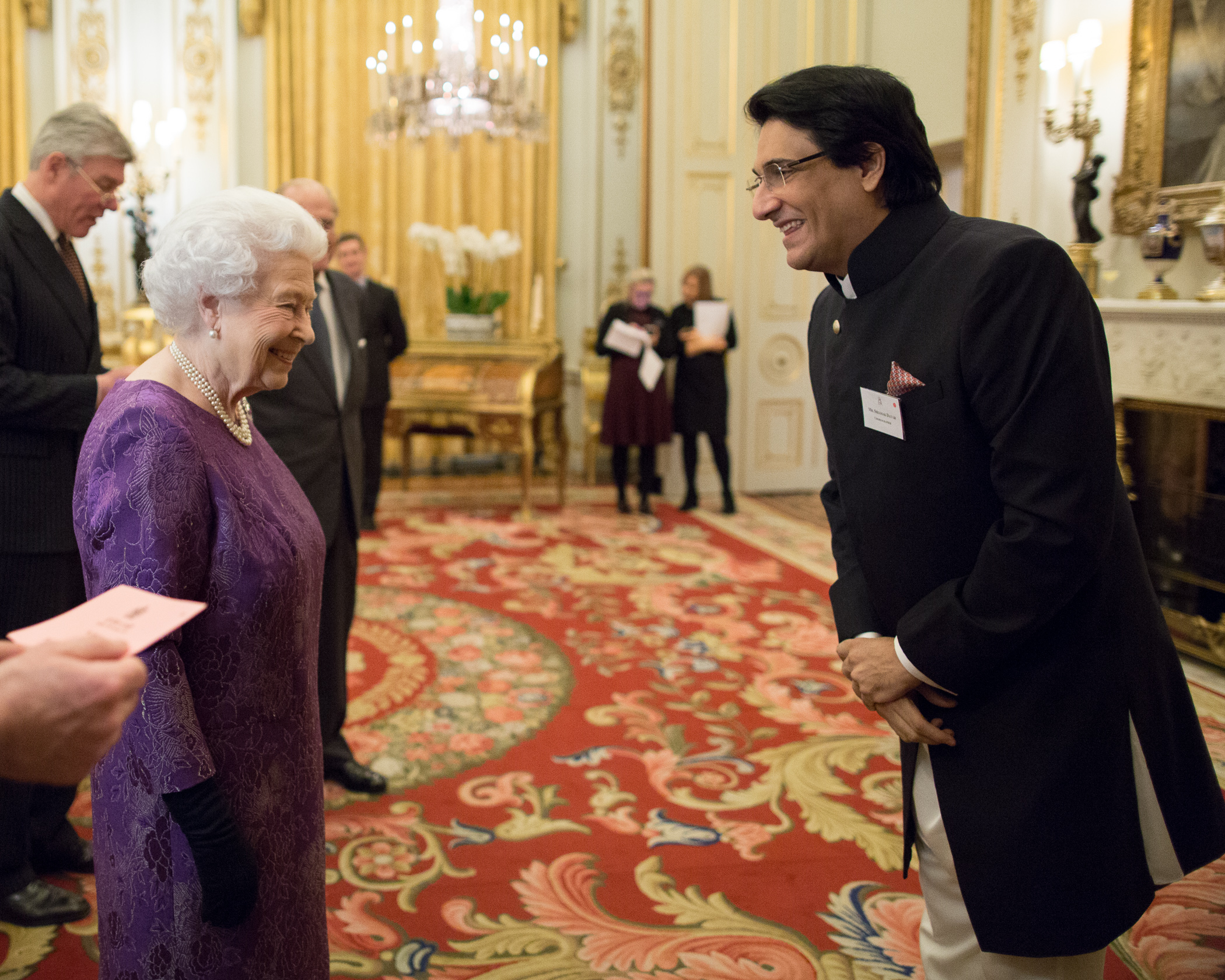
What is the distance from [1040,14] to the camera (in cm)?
528

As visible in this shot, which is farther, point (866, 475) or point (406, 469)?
point (406, 469)

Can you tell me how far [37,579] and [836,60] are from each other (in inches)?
280

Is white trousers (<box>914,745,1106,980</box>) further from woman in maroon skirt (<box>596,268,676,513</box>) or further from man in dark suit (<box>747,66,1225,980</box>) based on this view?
woman in maroon skirt (<box>596,268,676,513</box>)

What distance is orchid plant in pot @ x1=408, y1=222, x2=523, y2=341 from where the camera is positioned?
796 centimetres

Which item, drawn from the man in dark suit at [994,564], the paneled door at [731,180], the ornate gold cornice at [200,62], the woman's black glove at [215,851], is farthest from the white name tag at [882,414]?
the ornate gold cornice at [200,62]

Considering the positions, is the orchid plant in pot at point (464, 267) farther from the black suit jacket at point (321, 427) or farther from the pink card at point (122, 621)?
the pink card at point (122, 621)

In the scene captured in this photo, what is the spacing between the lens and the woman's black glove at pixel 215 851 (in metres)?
1.32

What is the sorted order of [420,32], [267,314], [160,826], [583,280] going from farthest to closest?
[583,280]
[420,32]
[267,314]
[160,826]

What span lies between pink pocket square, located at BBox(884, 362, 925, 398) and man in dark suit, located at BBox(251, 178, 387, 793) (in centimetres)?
170

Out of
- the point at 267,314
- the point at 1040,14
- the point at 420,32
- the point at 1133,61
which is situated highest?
the point at 420,32

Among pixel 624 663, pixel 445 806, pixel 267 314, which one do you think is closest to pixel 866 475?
pixel 267 314

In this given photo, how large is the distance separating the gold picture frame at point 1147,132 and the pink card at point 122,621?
4725mm

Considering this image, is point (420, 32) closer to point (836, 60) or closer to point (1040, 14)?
point (836, 60)

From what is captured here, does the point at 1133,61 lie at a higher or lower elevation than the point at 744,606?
higher
